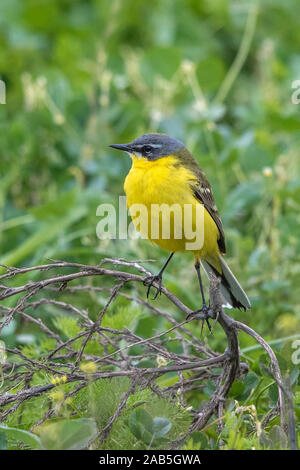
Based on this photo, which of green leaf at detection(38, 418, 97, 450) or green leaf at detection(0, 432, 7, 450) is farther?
green leaf at detection(0, 432, 7, 450)

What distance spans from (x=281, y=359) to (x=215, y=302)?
418 millimetres

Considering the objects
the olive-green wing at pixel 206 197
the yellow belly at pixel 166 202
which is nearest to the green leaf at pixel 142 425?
the yellow belly at pixel 166 202

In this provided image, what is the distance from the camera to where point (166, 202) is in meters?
3.27

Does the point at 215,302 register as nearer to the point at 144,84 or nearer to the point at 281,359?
the point at 281,359

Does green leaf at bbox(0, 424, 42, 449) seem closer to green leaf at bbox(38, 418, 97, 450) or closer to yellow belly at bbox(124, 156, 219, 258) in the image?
green leaf at bbox(38, 418, 97, 450)

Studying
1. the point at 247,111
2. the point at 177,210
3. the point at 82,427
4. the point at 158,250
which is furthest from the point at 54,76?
the point at 82,427

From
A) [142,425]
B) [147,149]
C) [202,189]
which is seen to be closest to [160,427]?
[142,425]

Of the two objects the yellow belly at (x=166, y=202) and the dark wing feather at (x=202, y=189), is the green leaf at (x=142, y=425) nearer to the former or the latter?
the yellow belly at (x=166, y=202)

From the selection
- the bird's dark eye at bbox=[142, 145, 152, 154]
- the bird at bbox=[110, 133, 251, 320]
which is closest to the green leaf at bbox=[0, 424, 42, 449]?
the bird at bbox=[110, 133, 251, 320]

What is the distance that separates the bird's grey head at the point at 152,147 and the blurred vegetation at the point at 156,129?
75 centimetres

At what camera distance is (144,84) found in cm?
642

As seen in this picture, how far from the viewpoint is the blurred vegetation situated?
14.3 feet

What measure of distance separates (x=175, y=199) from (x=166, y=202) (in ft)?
0.20

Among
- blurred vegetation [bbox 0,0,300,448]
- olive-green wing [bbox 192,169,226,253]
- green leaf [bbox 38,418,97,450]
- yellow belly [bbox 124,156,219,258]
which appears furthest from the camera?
blurred vegetation [bbox 0,0,300,448]
